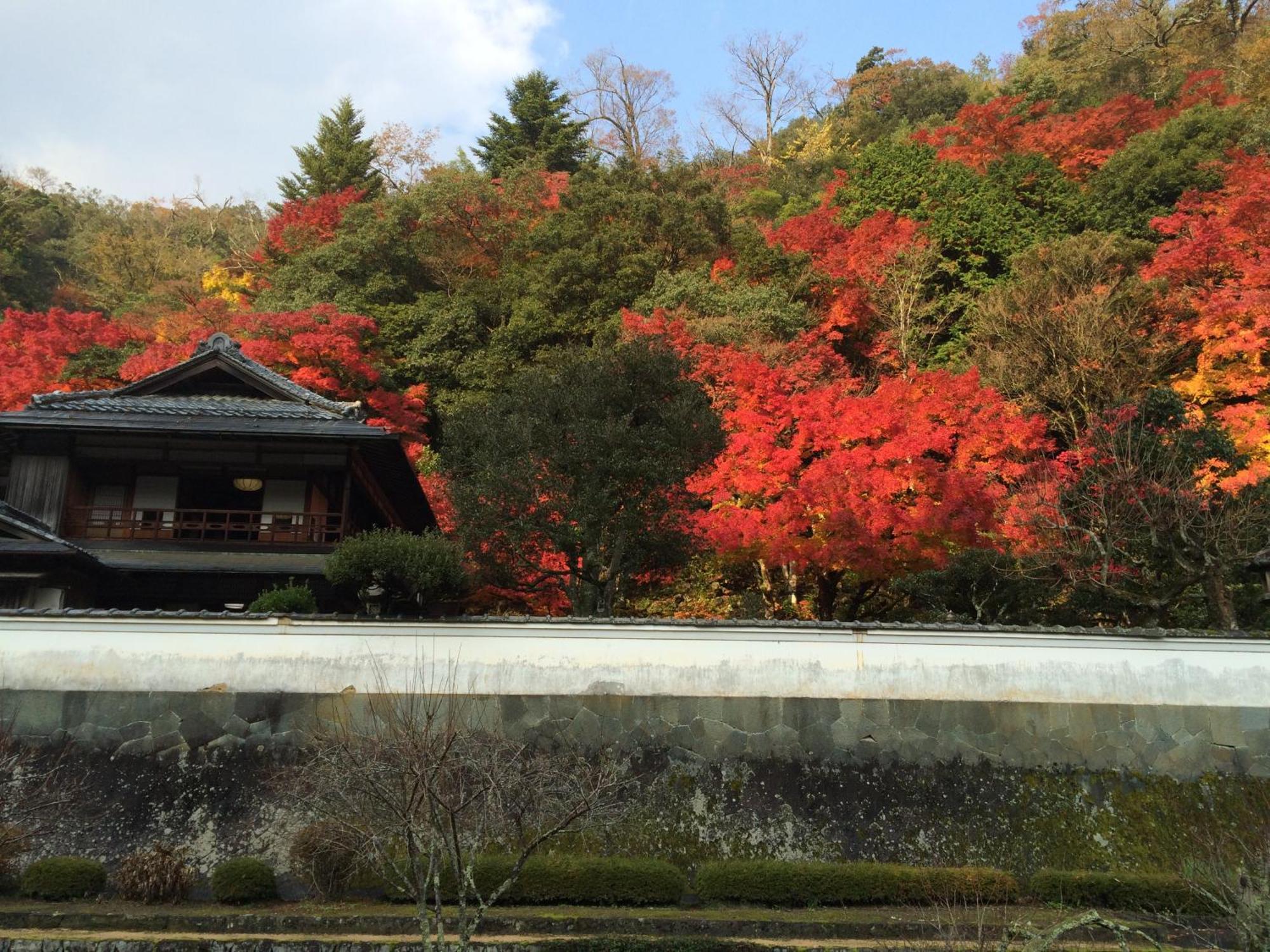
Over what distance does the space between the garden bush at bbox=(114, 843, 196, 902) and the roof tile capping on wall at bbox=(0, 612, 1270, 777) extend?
215cm

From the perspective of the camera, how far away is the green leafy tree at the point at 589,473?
55.0 ft

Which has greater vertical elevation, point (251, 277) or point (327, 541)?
point (251, 277)

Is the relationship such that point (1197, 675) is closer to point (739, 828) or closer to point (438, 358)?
point (739, 828)

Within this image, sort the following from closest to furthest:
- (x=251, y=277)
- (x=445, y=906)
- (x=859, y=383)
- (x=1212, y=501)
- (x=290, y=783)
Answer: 1. (x=445, y=906)
2. (x=290, y=783)
3. (x=1212, y=501)
4. (x=859, y=383)
5. (x=251, y=277)

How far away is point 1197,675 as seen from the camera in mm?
13812

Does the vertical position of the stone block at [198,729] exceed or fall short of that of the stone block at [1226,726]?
it exceeds it

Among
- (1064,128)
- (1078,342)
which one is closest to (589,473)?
(1078,342)

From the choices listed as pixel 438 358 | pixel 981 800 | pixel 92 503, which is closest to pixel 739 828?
pixel 981 800

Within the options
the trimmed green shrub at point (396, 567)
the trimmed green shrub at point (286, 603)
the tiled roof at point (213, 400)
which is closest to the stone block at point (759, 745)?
the trimmed green shrub at point (396, 567)

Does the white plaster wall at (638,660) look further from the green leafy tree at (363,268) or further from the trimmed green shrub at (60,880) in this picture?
the green leafy tree at (363,268)

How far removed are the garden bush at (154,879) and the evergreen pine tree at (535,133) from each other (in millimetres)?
42292

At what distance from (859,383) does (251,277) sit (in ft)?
93.3

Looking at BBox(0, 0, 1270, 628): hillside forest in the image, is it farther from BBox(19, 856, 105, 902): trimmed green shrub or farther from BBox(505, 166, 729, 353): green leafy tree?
BBox(19, 856, 105, 902): trimmed green shrub

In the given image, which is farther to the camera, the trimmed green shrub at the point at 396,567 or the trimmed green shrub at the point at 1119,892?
the trimmed green shrub at the point at 396,567
